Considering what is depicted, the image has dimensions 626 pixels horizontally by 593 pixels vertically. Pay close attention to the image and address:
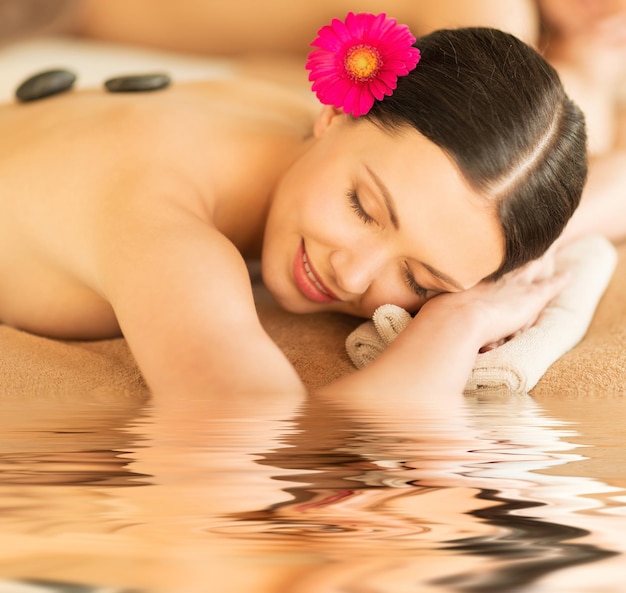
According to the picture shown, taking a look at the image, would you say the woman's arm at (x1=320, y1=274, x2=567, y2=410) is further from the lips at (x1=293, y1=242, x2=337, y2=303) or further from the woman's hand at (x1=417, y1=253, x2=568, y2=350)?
the lips at (x1=293, y1=242, x2=337, y2=303)

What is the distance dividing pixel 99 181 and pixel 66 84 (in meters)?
0.41

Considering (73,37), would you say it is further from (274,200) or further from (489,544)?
(489,544)

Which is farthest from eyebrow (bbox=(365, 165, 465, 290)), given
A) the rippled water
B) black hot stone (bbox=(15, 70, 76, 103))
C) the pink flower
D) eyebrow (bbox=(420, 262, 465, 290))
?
black hot stone (bbox=(15, 70, 76, 103))

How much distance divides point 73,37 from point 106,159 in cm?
94

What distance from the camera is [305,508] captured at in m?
0.35

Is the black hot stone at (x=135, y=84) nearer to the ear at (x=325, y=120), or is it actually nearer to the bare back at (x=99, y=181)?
the bare back at (x=99, y=181)

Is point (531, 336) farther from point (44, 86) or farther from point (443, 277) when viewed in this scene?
point (44, 86)

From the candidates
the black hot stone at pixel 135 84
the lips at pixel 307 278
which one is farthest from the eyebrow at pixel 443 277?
the black hot stone at pixel 135 84

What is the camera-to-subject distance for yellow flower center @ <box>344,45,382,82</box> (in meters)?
1.08

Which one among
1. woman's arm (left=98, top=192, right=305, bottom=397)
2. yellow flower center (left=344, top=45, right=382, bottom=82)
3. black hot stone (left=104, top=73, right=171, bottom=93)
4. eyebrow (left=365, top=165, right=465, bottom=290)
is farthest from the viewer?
black hot stone (left=104, top=73, right=171, bottom=93)

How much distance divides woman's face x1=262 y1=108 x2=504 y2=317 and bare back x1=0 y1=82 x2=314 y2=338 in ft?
0.33

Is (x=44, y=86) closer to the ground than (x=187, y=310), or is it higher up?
higher up

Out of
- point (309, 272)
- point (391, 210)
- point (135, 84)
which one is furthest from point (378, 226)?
point (135, 84)

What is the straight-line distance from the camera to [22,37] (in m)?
1.78
